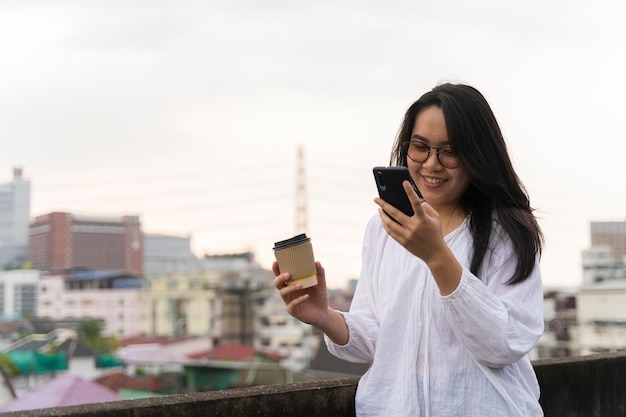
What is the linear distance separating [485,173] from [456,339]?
15.3 inches

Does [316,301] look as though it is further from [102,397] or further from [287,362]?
[287,362]

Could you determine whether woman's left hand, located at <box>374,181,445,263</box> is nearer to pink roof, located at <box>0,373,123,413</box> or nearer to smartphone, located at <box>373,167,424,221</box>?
smartphone, located at <box>373,167,424,221</box>

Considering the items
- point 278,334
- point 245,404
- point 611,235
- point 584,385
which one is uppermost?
point 611,235

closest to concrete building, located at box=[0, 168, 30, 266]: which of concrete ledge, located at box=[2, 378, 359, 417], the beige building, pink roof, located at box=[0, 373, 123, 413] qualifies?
the beige building

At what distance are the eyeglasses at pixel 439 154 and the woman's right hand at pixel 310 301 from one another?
1.19 feet

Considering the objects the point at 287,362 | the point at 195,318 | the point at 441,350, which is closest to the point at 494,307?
the point at 441,350

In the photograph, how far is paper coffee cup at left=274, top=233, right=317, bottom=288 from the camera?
6.07 ft

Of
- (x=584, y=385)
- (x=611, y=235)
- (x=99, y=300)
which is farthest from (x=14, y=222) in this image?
(x=584, y=385)

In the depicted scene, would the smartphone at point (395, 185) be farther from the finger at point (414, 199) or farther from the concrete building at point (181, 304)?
the concrete building at point (181, 304)

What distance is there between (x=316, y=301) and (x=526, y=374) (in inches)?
21.3

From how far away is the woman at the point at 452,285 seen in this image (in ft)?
5.34

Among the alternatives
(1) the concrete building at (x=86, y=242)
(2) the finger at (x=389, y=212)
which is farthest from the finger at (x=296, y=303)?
(1) the concrete building at (x=86, y=242)

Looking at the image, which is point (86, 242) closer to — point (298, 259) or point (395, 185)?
point (298, 259)

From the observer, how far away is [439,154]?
1834 mm
